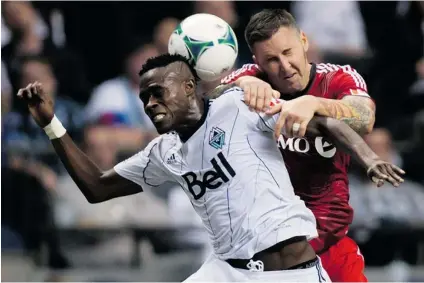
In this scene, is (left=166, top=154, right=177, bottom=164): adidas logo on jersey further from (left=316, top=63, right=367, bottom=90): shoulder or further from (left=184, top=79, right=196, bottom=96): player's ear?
(left=316, top=63, right=367, bottom=90): shoulder

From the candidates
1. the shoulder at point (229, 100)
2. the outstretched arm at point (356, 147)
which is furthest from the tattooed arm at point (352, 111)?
the shoulder at point (229, 100)

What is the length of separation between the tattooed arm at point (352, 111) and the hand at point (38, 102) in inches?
64.5

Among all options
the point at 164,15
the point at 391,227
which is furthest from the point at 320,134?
the point at 164,15

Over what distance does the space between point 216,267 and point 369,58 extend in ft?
19.4

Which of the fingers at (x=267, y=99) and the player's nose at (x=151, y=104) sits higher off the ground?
the player's nose at (x=151, y=104)

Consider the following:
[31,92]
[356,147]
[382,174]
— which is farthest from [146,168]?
[382,174]

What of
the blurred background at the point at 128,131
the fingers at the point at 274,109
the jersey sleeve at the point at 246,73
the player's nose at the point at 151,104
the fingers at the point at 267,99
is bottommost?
the blurred background at the point at 128,131

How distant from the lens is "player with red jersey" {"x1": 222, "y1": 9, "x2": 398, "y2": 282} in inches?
212

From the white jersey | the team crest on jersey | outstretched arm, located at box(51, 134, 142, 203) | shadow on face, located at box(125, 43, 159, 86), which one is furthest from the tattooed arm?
shadow on face, located at box(125, 43, 159, 86)

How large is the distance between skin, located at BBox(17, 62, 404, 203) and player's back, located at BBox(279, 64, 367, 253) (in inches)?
30.8

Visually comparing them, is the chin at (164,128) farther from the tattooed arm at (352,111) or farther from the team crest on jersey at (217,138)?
the tattooed arm at (352,111)

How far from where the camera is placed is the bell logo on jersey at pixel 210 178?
517 centimetres

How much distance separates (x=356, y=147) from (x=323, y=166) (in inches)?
44.9

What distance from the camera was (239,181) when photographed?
5.15 m
